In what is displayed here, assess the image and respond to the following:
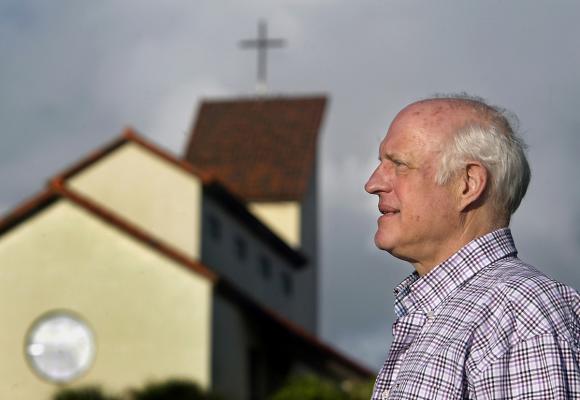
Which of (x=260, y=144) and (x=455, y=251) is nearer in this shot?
(x=455, y=251)

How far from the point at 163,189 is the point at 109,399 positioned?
25.6 feet

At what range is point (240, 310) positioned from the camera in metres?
38.3

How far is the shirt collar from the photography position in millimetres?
3859

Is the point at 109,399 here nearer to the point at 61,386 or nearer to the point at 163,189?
the point at 61,386

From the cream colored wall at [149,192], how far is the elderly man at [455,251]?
34.6 metres

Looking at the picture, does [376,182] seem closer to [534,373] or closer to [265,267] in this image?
[534,373]

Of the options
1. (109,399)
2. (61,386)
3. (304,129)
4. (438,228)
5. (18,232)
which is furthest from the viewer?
(304,129)

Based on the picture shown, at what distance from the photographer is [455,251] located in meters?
3.91

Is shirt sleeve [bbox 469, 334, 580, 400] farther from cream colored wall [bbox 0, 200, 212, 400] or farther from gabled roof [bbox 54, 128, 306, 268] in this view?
gabled roof [bbox 54, 128, 306, 268]

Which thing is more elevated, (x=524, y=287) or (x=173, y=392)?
(x=524, y=287)

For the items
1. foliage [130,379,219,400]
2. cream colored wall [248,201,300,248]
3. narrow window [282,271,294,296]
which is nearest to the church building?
foliage [130,379,219,400]

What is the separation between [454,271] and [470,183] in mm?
217

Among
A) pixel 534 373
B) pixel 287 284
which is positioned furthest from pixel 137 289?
pixel 534 373

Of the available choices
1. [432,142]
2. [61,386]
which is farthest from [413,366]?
[61,386]
